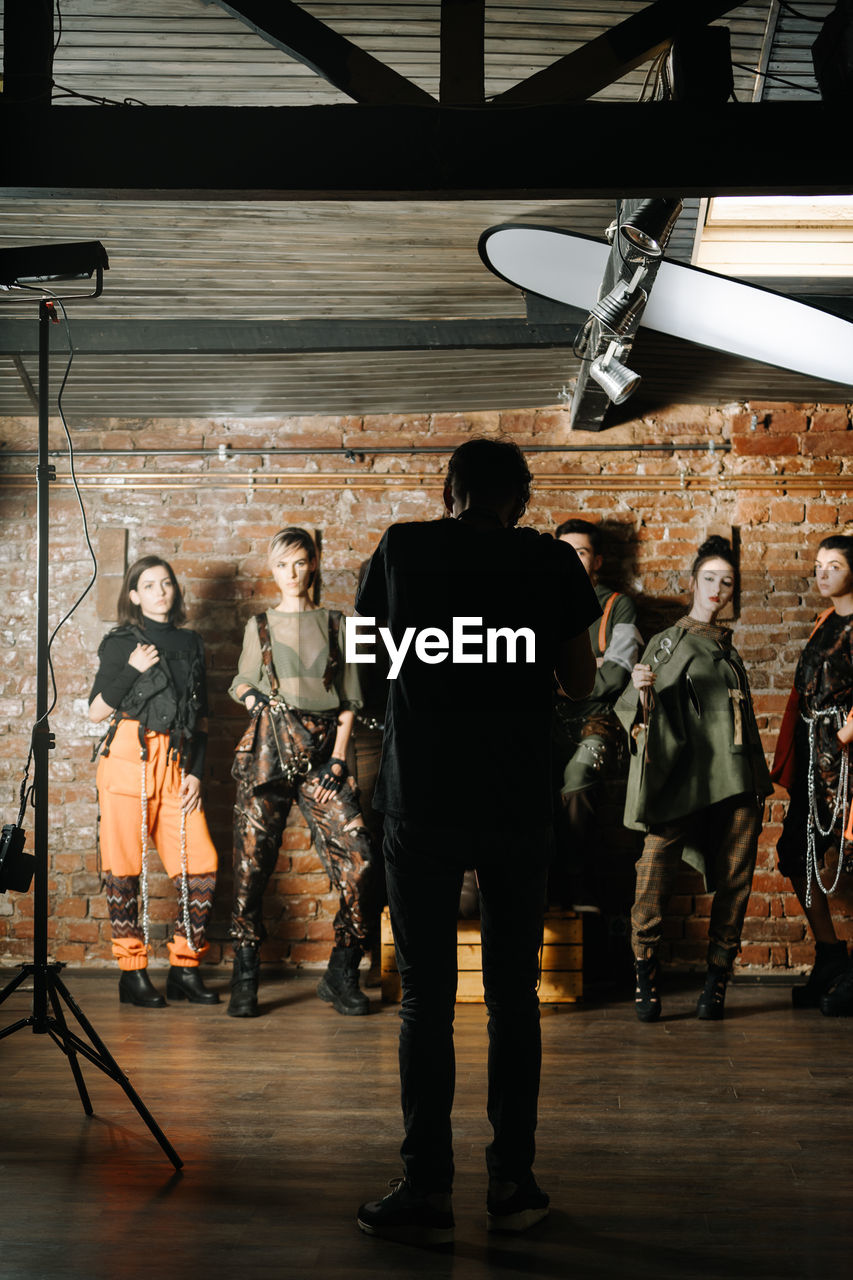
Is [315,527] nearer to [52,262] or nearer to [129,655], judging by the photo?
[129,655]

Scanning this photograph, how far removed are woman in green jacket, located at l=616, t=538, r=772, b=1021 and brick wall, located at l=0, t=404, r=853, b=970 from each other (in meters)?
0.63

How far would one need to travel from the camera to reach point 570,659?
2348 millimetres

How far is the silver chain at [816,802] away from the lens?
14.6ft

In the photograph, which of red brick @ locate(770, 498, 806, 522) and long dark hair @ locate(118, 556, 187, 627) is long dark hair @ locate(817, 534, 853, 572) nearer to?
red brick @ locate(770, 498, 806, 522)

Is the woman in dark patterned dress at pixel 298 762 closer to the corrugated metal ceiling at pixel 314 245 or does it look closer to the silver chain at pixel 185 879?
the silver chain at pixel 185 879

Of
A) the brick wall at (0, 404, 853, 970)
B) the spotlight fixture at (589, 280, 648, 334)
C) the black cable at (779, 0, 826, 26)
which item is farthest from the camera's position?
the brick wall at (0, 404, 853, 970)

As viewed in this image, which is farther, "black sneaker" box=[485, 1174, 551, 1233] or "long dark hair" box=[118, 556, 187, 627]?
"long dark hair" box=[118, 556, 187, 627]

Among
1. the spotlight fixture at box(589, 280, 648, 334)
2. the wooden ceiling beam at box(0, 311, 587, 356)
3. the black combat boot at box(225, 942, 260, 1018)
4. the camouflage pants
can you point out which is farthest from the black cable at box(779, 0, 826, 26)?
the black combat boot at box(225, 942, 260, 1018)

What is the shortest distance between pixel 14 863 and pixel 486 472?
1583mm

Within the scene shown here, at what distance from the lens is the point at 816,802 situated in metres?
4.52

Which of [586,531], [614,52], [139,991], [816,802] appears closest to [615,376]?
[586,531]

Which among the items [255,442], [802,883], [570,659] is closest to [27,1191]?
[570,659]

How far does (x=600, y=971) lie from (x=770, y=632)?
66.8 inches

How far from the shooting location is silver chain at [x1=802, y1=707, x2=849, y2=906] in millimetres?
4438
